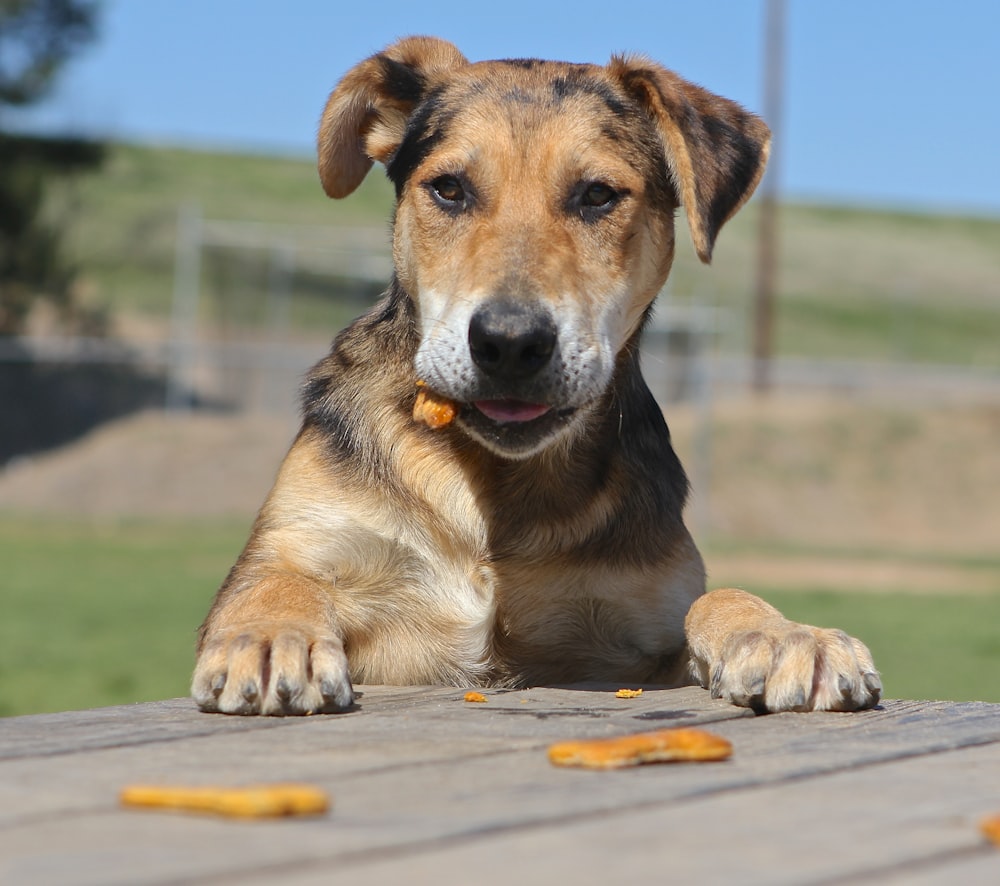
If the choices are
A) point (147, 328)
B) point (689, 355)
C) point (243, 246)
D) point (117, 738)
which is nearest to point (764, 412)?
point (689, 355)

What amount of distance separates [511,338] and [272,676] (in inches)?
42.3

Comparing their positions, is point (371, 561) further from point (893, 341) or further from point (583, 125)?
point (893, 341)

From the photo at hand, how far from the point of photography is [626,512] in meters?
4.61

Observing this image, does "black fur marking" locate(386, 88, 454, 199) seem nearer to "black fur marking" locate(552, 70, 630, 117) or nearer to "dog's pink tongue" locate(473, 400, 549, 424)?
"black fur marking" locate(552, 70, 630, 117)

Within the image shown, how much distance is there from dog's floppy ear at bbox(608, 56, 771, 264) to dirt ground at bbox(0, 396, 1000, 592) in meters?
18.4

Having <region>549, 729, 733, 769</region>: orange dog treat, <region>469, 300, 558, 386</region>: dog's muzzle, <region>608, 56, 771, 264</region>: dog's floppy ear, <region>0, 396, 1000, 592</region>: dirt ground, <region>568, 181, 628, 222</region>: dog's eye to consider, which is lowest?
<region>0, 396, 1000, 592</region>: dirt ground

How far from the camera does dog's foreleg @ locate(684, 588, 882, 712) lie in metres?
3.57

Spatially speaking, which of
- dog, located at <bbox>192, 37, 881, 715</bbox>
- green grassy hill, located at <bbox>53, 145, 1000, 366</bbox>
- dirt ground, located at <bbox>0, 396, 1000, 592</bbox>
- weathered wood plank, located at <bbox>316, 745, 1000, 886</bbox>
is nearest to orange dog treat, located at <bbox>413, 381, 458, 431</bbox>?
dog, located at <bbox>192, 37, 881, 715</bbox>

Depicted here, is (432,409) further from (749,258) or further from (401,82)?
(749,258)

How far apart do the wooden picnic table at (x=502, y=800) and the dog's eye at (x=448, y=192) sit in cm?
171

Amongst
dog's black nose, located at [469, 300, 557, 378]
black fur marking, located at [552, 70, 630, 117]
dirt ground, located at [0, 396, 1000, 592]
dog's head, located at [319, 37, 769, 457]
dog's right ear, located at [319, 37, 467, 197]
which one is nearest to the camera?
dog's black nose, located at [469, 300, 557, 378]

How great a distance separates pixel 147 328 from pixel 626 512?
3674cm

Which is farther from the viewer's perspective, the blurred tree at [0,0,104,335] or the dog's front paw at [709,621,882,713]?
the blurred tree at [0,0,104,335]

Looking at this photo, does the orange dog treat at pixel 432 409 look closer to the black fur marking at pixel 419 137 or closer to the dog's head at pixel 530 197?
the dog's head at pixel 530 197
